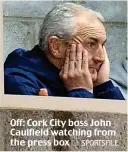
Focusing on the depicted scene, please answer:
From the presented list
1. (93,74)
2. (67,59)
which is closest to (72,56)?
(67,59)

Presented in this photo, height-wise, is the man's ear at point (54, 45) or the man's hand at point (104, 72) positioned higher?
the man's ear at point (54, 45)

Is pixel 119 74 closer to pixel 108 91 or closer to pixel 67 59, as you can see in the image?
pixel 108 91

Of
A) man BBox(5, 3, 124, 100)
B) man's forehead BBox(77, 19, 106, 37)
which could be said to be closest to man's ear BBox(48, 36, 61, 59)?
man BBox(5, 3, 124, 100)

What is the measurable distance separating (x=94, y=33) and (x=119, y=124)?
46cm

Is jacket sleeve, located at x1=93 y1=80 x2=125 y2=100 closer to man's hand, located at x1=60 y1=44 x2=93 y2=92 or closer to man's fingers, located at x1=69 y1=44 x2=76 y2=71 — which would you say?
man's hand, located at x1=60 y1=44 x2=93 y2=92

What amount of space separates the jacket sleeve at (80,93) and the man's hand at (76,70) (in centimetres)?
1

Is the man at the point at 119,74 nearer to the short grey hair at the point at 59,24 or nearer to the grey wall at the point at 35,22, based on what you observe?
the grey wall at the point at 35,22

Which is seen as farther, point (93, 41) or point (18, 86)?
point (93, 41)

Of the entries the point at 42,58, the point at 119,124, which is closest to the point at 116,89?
the point at 119,124

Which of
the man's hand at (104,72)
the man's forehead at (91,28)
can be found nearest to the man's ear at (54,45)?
the man's forehead at (91,28)

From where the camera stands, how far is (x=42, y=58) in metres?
3.12

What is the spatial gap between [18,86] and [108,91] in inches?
17.9

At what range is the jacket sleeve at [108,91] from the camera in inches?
124

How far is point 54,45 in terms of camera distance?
3119 mm
